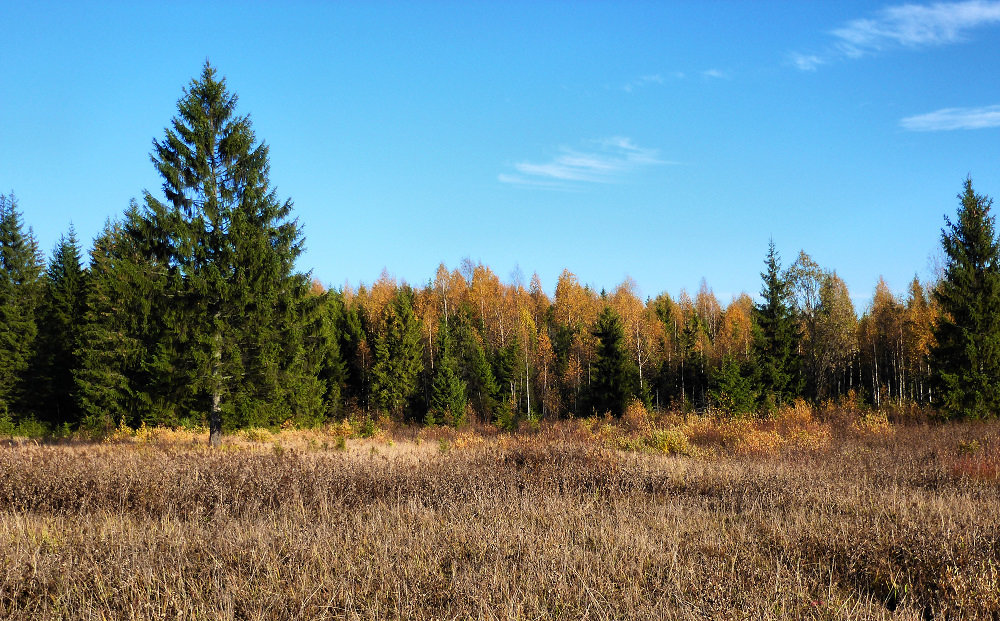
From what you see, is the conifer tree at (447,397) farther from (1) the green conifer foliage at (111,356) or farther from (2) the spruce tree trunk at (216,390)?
(2) the spruce tree trunk at (216,390)

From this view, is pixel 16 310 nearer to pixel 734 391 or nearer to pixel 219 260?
pixel 219 260

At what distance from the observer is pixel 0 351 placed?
30.8m

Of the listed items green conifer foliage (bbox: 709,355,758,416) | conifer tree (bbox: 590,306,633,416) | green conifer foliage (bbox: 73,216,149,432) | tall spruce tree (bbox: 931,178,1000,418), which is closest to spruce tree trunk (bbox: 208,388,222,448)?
green conifer foliage (bbox: 73,216,149,432)

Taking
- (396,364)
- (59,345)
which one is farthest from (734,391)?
(59,345)

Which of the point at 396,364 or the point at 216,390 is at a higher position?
the point at 396,364

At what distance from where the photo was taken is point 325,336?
97.6 ft

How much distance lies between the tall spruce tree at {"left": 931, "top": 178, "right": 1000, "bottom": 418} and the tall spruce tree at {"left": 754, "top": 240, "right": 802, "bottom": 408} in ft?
35.4

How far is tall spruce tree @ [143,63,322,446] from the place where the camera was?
713 inches

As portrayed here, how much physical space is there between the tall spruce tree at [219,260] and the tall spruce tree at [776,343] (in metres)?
27.6

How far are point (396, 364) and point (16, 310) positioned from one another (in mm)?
21540

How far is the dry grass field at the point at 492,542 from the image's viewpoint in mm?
3771

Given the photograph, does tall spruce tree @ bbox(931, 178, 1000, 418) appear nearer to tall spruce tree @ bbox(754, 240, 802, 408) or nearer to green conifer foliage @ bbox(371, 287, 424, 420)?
tall spruce tree @ bbox(754, 240, 802, 408)

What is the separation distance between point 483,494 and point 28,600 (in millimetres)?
4435

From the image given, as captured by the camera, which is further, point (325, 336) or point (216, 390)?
point (325, 336)
